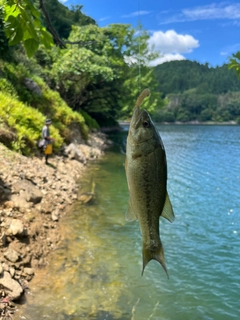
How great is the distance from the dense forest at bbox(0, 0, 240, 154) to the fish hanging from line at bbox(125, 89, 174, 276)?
1139 mm

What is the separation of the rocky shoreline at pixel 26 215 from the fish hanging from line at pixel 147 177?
12.7ft

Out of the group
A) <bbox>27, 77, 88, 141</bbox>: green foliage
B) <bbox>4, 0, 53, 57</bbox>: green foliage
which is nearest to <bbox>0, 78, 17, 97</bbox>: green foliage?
<bbox>27, 77, 88, 141</bbox>: green foliage

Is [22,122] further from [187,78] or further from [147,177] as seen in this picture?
[187,78]

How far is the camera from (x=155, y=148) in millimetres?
2314

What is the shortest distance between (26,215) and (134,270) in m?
3.14

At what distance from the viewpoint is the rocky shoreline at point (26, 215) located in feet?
20.5

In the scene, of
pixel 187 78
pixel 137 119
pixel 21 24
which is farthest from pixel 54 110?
pixel 187 78

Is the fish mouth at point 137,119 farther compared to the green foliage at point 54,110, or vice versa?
the green foliage at point 54,110

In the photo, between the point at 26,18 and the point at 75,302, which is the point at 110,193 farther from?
the point at 26,18

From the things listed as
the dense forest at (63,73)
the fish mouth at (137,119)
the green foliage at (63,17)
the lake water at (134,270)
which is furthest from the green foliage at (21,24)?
the green foliage at (63,17)

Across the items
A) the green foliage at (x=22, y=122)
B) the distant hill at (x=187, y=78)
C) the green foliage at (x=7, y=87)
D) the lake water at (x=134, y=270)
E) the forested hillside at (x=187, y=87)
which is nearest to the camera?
the lake water at (x=134, y=270)

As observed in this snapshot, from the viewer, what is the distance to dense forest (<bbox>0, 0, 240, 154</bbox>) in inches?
123

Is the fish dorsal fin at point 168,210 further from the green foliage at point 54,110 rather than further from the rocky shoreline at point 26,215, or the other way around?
the green foliage at point 54,110

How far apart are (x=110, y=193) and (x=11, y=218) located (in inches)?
251
